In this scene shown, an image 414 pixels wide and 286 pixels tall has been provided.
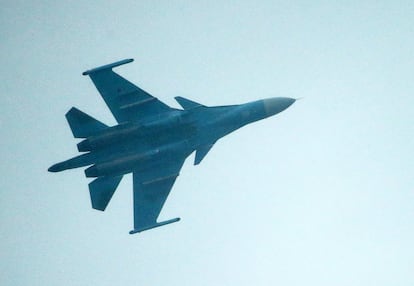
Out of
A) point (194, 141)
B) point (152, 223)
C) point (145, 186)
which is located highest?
point (194, 141)

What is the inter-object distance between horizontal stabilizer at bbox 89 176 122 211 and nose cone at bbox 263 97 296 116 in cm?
1077

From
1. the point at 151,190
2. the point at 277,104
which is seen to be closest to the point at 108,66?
the point at 151,190

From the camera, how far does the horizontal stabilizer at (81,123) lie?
108 feet

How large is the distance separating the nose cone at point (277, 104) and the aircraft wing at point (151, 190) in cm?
667

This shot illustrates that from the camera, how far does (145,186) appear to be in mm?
35000

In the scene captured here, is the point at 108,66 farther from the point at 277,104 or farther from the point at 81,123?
the point at 277,104

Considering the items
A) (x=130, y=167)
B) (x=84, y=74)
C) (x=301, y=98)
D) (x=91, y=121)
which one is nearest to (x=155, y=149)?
(x=130, y=167)

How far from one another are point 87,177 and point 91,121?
3.63m

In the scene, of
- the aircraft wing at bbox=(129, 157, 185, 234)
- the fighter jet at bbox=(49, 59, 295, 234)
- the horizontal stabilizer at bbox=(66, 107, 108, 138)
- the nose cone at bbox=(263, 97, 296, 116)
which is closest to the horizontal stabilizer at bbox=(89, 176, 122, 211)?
the fighter jet at bbox=(49, 59, 295, 234)

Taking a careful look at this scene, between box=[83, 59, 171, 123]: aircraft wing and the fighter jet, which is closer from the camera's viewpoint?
the fighter jet

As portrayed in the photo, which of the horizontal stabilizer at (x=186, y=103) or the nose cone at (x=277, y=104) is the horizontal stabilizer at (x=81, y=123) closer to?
the horizontal stabilizer at (x=186, y=103)

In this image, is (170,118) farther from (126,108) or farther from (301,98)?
(301,98)

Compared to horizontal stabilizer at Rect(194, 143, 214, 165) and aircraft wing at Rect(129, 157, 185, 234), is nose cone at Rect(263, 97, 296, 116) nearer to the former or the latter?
horizontal stabilizer at Rect(194, 143, 214, 165)

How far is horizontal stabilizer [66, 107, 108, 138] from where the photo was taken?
32.9 metres
